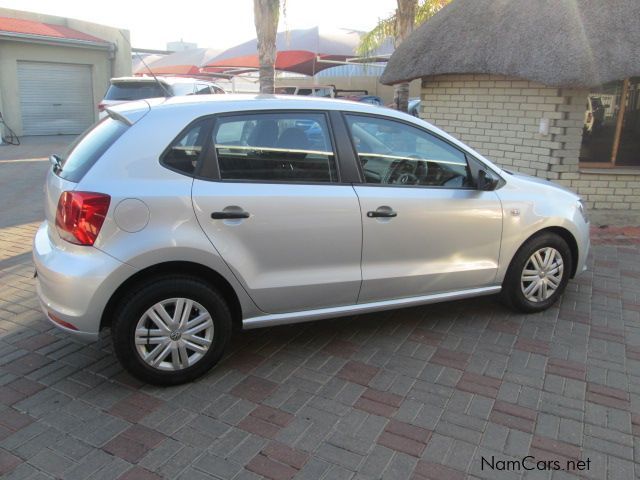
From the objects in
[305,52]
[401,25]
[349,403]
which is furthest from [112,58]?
Answer: [349,403]

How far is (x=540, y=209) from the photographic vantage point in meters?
4.41

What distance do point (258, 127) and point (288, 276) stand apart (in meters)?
0.97

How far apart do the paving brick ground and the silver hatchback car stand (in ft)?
1.04

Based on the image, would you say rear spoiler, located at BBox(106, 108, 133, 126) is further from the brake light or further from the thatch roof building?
the thatch roof building

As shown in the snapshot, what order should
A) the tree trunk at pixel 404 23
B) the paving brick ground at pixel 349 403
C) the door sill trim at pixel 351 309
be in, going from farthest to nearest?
the tree trunk at pixel 404 23 → the door sill trim at pixel 351 309 → the paving brick ground at pixel 349 403

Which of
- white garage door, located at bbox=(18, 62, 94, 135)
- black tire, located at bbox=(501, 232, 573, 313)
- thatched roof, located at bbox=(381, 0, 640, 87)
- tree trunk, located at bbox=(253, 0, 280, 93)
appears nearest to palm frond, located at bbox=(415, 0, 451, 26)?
tree trunk, located at bbox=(253, 0, 280, 93)

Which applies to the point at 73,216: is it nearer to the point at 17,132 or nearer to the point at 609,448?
the point at 609,448

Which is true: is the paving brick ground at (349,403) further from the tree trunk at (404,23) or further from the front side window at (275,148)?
the tree trunk at (404,23)

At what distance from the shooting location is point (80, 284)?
311 centimetres

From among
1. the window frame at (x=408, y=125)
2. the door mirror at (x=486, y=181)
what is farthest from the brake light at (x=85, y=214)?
the door mirror at (x=486, y=181)

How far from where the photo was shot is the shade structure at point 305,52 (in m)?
22.5

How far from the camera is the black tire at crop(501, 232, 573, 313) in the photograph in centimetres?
441

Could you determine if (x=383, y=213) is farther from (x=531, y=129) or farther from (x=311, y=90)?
(x=311, y=90)

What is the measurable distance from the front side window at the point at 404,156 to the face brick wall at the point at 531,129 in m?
3.72
